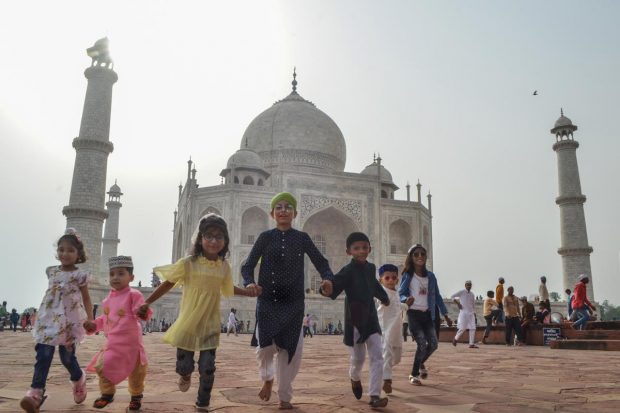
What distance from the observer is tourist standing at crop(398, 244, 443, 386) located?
3911 mm

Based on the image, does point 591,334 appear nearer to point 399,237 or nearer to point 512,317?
point 512,317

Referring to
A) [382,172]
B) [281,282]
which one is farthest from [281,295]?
[382,172]

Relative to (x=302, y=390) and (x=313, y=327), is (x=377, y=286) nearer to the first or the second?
(x=302, y=390)

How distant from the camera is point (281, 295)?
9.26 ft

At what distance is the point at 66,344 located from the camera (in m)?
2.79

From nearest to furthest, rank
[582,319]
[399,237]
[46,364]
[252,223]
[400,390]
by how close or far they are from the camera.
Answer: [46,364], [400,390], [582,319], [252,223], [399,237]

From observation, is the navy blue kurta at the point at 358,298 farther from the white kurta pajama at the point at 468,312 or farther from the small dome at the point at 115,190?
the small dome at the point at 115,190

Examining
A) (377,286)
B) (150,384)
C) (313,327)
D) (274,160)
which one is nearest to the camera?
(377,286)

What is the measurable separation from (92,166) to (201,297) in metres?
17.8

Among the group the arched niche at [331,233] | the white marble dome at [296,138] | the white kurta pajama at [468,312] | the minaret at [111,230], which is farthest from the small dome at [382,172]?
the white kurta pajama at [468,312]

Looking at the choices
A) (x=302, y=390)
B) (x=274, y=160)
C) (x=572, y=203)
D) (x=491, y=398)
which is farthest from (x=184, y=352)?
(x=274, y=160)

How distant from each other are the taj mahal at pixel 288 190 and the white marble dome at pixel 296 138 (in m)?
0.06

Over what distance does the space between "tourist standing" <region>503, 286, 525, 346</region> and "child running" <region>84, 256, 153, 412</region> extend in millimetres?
7895

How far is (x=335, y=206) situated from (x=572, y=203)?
34.8 ft
